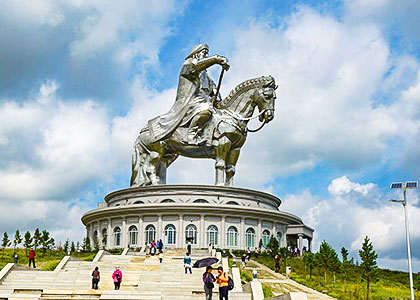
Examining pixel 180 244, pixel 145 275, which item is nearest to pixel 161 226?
pixel 180 244

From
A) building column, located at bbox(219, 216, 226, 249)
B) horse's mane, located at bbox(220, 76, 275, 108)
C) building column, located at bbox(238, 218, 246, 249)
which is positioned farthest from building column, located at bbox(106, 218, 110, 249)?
horse's mane, located at bbox(220, 76, 275, 108)

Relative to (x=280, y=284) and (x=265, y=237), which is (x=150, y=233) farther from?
(x=280, y=284)

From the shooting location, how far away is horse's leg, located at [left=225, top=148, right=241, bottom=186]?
1820 inches

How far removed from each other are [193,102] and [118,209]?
10755 millimetres

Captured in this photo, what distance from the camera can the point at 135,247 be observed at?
45.1 meters

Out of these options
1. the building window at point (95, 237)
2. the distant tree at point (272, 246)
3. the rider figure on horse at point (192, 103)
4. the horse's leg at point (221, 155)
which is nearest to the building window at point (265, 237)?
the distant tree at point (272, 246)

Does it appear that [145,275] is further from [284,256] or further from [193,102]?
[193,102]

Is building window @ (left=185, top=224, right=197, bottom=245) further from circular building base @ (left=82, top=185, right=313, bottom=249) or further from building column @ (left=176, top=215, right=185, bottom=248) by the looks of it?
building column @ (left=176, top=215, right=185, bottom=248)

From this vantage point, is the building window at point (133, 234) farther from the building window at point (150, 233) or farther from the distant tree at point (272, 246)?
the distant tree at point (272, 246)

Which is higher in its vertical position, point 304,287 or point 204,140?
point 204,140

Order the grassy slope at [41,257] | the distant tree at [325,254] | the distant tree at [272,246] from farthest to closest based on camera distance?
the distant tree at [272,246], the grassy slope at [41,257], the distant tree at [325,254]

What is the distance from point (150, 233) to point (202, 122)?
32.6ft

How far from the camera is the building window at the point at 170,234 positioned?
1761 inches

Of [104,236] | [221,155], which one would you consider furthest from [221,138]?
[104,236]
